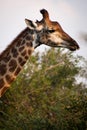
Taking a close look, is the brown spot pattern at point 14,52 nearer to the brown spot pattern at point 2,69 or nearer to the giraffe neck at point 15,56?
the giraffe neck at point 15,56

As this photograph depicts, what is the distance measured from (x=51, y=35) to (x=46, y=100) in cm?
1019

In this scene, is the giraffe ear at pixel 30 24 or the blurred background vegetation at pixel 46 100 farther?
the blurred background vegetation at pixel 46 100

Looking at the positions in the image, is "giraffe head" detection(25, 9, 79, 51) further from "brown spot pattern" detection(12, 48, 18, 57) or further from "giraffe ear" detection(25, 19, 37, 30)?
"brown spot pattern" detection(12, 48, 18, 57)

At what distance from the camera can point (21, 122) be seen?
51.0ft

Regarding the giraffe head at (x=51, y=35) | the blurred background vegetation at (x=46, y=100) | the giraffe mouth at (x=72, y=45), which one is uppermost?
the giraffe head at (x=51, y=35)

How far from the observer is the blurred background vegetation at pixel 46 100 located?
13922mm

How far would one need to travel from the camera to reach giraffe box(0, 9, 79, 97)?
1046cm

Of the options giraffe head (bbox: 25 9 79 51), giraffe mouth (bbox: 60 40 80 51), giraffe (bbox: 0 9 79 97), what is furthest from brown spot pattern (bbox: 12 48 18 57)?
giraffe mouth (bbox: 60 40 80 51)

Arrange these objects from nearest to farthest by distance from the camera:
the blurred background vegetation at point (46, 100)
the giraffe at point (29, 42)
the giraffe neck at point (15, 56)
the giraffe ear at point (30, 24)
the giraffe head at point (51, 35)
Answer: the giraffe neck at point (15, 56) → the giraffe at point (29, 42) → the giraffe ear at point (30, 24) → the giraffe head at point (51, 35) → the blurred background vegetation at point (46, 100)

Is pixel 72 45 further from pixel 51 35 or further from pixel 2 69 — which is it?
pixel 2 69

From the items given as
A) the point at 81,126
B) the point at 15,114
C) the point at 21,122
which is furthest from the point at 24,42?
the point at 15,114

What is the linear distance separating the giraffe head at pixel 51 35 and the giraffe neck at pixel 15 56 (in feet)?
0.59

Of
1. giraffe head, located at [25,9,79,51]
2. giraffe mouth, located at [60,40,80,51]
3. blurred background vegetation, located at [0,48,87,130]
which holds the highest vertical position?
giraffe head, located at [25,9,79,51]

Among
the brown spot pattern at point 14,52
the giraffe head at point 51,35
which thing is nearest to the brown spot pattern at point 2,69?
the brown spot pattern at point 14,52
